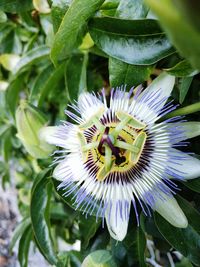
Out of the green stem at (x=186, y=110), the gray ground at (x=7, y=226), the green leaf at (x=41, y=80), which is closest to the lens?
the green stem at (x=186, y=110)

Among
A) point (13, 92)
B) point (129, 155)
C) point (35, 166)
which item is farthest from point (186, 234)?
point (35, 166)

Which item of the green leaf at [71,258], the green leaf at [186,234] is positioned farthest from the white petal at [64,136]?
the green leaf at [71,258]

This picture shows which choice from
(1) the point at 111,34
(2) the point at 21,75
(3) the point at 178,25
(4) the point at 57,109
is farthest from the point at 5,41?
(3) the point at 178,25

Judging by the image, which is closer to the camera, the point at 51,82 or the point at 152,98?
the point at 152,98

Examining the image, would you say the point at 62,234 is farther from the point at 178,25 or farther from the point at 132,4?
the point at 178,25

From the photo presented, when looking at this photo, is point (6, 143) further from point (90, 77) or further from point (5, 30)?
point (90, 77)

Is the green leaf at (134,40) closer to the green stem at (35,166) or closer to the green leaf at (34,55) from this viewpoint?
the green leaf at (34,55)
